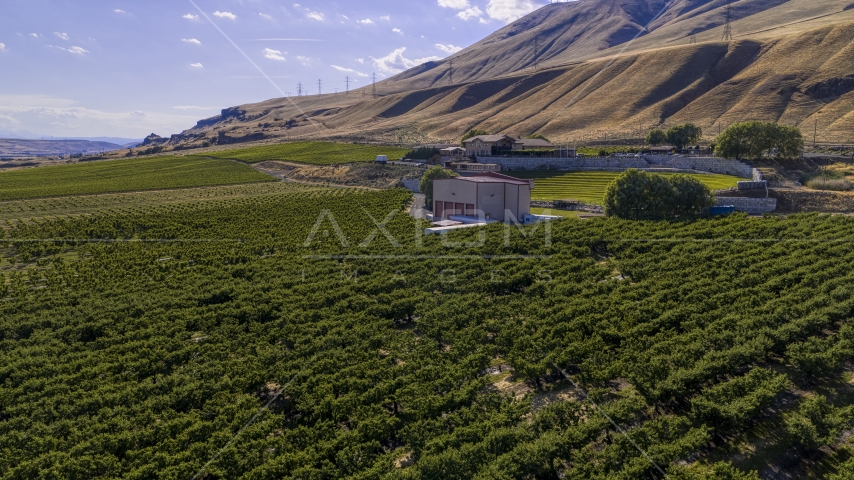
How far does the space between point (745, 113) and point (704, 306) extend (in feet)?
402

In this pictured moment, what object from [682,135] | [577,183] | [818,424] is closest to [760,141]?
[682,135]

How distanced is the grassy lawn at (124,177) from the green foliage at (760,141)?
86272 mm

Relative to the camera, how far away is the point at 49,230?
57.5 metres

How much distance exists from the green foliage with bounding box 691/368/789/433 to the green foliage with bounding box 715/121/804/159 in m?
62.3

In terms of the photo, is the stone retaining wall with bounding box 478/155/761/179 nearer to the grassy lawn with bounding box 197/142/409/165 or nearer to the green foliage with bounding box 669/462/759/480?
the grassy lawn with bounding box 197/142/409/165

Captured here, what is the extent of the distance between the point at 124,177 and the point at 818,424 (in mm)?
127997

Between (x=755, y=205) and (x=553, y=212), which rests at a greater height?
(x=755, y=205)

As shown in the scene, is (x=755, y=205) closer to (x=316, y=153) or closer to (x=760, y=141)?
(x=760, y=141)

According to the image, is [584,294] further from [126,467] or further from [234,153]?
[234,153]

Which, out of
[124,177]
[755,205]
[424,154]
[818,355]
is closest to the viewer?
[818,355]

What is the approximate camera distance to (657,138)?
10131 centimetres

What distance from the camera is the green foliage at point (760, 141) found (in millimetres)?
68250

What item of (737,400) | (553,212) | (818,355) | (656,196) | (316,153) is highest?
(316,153)

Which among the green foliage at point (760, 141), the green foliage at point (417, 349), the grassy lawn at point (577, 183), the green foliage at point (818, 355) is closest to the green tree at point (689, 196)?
→ the green foliage at point (417, 349)
